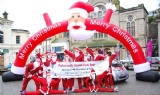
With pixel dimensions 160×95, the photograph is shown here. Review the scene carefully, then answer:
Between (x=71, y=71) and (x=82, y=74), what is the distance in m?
0.49

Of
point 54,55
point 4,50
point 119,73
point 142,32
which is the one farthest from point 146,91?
point 4,50

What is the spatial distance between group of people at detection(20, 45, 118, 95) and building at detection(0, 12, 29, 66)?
2616 centimetres

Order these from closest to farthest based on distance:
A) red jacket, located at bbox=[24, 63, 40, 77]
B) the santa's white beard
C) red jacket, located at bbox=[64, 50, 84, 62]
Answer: red jacket, located at bbox=[24, 63, 40, 77] → the santa's white beard → red jacket, located at bbox=[64, 50, 84, 62]

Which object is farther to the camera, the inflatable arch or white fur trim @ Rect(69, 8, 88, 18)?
the inflatable arch

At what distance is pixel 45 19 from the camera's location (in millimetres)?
10695

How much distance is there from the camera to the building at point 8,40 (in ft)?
114

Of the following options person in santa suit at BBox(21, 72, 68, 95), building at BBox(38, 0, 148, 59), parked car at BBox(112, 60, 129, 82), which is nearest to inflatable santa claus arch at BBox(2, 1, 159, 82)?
parked car at BBox(112, 60, 129, 82)

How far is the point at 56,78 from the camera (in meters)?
9.30

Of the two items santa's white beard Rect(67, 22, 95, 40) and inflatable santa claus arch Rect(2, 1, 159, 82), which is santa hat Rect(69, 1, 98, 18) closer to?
inflatable santa claus arch Rect(2, 1, 159, 82)

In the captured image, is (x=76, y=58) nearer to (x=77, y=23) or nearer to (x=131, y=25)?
(x=77, y=23)

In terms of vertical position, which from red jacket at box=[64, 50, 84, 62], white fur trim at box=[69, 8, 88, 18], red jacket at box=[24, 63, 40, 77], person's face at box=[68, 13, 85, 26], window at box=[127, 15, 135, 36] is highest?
window at box=[127, 15, 135, 36]

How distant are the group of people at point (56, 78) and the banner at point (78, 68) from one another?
0.49 feet

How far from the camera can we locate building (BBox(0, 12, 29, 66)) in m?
34.7

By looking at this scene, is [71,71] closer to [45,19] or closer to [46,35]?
[46,35]
